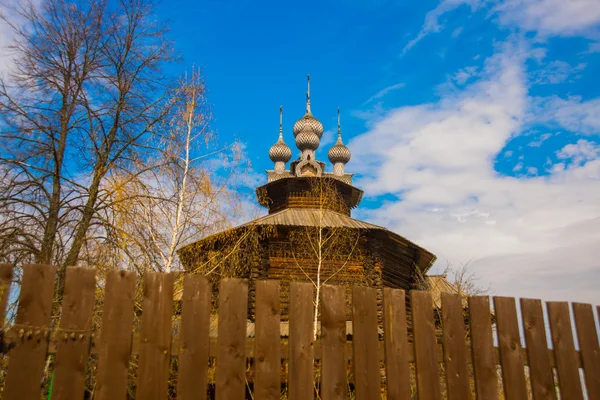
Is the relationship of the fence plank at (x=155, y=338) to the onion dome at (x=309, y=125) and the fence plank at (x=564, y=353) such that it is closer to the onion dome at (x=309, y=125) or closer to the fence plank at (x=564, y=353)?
the fence plank at (x=564, y=353)

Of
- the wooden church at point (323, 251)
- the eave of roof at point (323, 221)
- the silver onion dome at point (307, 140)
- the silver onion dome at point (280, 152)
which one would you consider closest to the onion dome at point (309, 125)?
the silver onion dome at point (307, 140)

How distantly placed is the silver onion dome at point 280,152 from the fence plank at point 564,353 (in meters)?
37.4

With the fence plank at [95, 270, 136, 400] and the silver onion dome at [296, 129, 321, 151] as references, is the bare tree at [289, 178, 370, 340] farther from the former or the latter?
the silver onion dome at [296, 129, 321, 151]

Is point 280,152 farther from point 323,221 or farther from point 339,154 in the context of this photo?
point 323,221

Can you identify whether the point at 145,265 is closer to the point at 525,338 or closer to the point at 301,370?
the point at 301,370

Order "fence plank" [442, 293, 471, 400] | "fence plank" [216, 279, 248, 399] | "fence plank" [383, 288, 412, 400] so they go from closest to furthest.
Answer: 1. "fence plank" [216, 279, 248, 399]
2. "fence plank" [383, 288, 412, 400]
3. "fence plank" [442, 293, 471, 400]

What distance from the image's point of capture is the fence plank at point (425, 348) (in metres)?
2.96

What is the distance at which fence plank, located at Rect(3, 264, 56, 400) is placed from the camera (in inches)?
93.9

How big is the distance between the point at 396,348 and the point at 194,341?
1.35m

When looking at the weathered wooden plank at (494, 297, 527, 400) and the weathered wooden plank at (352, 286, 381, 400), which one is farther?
the weathered wooden plank at (494, 297, 527, 400)

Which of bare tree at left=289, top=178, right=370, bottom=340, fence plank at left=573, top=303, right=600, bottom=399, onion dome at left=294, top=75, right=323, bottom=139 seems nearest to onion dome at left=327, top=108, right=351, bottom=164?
onion dome at left=294, top=75, right=323, bottom=139

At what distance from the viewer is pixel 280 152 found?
4034cm

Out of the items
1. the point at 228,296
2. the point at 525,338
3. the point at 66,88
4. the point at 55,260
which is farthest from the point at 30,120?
the point at 525,338

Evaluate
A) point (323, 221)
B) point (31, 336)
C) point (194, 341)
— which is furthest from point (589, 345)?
point (323, 221)
